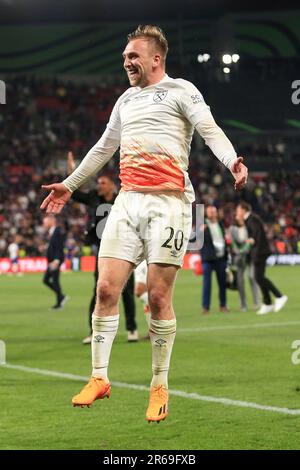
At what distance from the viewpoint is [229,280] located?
66.3ft

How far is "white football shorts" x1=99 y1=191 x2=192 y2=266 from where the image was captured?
644cm

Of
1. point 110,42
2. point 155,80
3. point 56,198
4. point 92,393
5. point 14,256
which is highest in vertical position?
point 110,42

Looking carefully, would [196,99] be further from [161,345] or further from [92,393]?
[92,393]

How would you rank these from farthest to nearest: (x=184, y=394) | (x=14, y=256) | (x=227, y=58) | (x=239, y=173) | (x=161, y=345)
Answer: (x=227, y=58)
(x=14, y=256)
(x=184, y=394)
(x=161, y=345)
(x=239, y=173)

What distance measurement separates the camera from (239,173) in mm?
5828

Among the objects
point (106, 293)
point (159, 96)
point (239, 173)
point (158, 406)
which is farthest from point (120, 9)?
point (239, 173)

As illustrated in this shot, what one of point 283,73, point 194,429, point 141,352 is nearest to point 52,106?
point 283,73

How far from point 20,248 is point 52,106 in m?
14.3

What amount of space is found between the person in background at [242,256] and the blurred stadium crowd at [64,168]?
65.5 ft

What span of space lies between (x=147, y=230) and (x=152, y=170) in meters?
0.43

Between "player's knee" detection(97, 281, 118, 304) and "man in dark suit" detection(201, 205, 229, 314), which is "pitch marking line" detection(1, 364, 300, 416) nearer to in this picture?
"player's knee" detection(97, 281, 118, 304)

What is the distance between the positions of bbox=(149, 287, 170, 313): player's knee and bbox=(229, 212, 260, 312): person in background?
13.5 metres

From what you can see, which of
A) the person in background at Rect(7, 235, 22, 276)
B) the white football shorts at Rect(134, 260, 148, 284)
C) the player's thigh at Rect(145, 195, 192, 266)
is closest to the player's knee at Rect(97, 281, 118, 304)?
the player's thigh at Rect(145, 195, 192, 266)

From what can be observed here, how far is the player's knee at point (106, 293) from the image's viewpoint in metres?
6.34
